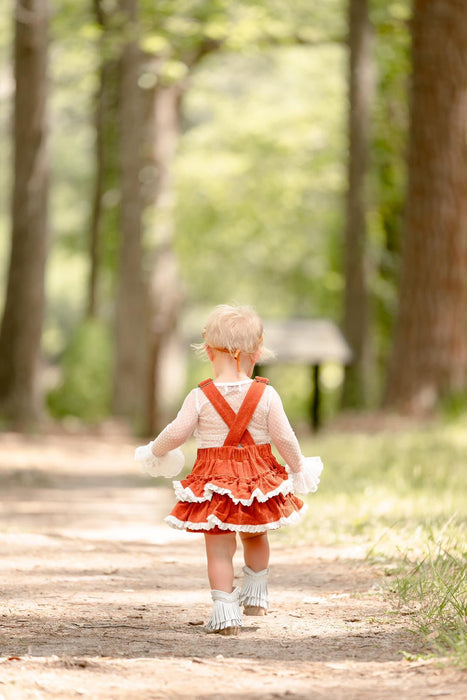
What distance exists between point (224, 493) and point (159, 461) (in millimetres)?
465

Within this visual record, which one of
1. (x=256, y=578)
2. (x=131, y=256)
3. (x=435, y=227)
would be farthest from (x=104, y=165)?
(x=256, y=578)

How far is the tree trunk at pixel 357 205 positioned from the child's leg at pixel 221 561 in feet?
53.4

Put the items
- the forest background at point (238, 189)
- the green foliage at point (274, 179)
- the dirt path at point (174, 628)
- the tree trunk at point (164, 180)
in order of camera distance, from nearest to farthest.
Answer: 1. the dirt path at point (174, 628)
2. the forest background at point (238, 189)
3. the tree trunk at point (164, 180)
4. the green foliage at point (274, 179)

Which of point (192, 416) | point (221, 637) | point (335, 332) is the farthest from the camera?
point (335, 332)

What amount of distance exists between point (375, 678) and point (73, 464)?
35.7 feet

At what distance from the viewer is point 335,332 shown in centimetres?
1680

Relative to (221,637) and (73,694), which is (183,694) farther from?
(221,637)

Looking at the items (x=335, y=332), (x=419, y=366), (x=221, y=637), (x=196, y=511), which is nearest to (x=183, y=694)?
(x=221, y=637)

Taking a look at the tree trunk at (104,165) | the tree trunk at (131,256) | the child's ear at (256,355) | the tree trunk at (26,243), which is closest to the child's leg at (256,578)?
the child's ear at (256,355)

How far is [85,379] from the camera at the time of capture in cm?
2386

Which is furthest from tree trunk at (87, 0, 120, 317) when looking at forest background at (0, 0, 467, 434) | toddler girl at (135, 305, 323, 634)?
toddler girl at (135, 305, 323, 634)

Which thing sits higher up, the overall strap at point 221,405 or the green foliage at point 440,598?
the overall strap at point 221,405

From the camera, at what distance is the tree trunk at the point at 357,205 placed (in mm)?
21141

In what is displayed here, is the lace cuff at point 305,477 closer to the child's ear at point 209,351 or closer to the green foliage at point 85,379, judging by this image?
the child's ear at point 209,351
